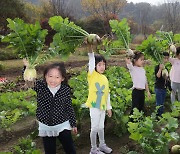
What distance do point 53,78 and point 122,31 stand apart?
188 cm

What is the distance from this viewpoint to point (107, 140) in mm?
4535

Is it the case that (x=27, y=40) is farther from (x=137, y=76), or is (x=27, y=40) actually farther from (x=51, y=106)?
(x=137, y=76)

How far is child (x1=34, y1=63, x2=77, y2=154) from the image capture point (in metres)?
3.21

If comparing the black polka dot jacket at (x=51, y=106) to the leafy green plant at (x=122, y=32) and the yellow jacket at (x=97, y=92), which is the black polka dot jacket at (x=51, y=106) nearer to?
the yellow jacket at (x=97, y=92)

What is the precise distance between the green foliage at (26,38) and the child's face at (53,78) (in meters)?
0.37

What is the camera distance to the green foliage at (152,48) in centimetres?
469

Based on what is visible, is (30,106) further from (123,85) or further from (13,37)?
(123,85)

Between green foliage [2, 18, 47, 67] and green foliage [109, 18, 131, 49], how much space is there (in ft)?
4.95

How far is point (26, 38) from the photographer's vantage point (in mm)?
3383

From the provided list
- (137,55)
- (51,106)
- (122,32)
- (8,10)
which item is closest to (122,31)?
(122,32)

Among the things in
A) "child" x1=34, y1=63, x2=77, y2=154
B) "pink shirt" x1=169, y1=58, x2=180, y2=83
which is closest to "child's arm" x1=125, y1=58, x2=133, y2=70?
"pink shirt" x1=169, y1=58, x2=180, y2=83

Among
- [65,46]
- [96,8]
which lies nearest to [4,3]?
[96,8]

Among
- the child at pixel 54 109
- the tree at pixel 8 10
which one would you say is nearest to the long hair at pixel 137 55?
the child at pixel 54 109

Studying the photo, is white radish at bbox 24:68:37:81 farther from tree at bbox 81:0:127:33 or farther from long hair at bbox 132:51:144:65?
tree at bbox 81:0:127:33
